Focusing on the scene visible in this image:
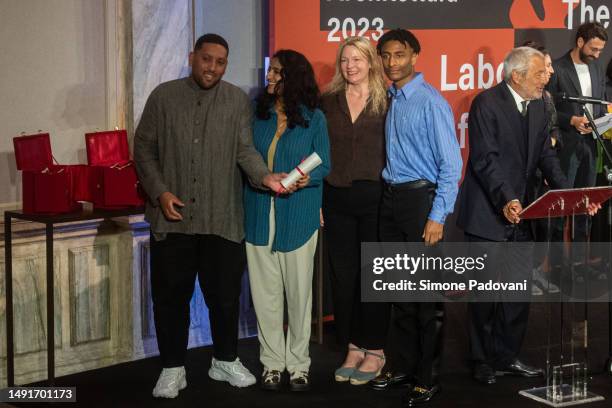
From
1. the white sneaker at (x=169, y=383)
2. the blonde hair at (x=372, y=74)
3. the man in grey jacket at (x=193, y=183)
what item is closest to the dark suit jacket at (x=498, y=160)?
the blonde hair at (x=372, y=74)

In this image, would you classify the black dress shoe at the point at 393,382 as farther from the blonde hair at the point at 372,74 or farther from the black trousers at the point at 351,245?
the blonde hair at the point at 372,74

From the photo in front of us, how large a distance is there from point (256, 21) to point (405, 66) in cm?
143

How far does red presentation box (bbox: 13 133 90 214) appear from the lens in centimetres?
475

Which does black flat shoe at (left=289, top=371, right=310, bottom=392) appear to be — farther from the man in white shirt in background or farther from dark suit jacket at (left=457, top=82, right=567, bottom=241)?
the man in white shirt in background

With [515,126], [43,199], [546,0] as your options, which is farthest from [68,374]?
[546,0]

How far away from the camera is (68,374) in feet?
17.5

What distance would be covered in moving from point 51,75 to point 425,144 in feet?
6.08

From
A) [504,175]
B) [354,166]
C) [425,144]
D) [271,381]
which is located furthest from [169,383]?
[504,175]

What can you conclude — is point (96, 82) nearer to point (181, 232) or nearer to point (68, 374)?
point (181, 232)

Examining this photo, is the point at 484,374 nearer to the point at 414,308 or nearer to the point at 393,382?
the point at 393,382

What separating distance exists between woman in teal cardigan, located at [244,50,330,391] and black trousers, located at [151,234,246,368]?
11 centimetres

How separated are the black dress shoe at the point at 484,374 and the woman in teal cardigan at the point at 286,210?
835 mm

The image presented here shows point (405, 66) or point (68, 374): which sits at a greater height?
point (405, 66)

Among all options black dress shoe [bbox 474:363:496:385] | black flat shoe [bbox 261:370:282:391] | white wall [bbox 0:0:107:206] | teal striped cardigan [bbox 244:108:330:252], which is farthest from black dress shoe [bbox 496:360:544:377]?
white wall [bbox 0:0:107:206]
